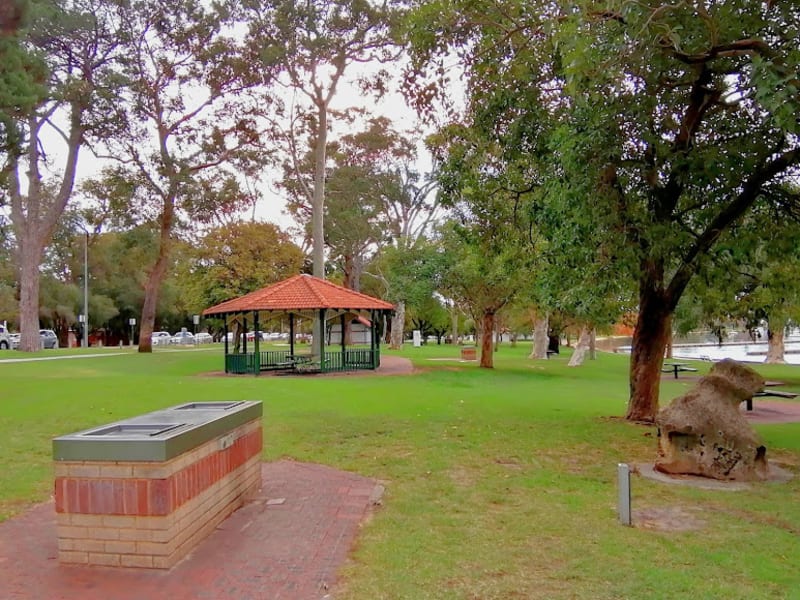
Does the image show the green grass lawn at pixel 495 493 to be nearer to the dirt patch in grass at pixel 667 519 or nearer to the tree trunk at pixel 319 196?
the dirt patch in grass at pixel 667 519

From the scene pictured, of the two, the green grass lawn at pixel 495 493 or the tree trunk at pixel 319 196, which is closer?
the green grass lawn at pixel 495 493

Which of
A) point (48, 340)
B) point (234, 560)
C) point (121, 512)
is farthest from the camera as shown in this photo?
point (48, 340)

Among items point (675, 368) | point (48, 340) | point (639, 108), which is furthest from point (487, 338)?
point (48, 340)

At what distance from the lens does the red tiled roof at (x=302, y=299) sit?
76.9 feet

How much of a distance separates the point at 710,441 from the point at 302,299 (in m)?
17.9

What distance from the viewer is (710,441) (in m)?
7.52

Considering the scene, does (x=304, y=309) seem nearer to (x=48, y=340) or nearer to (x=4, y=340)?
(x=4, y=340)

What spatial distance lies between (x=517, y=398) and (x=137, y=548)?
1318 centimetres

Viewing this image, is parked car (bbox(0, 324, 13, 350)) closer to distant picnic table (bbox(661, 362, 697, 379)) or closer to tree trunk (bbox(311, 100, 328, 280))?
tree trunk (bbox(311, 100, 328, 280))

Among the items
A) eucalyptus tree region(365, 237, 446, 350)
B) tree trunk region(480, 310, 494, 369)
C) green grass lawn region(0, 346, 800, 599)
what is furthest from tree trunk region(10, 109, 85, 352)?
tree trunk region(480, 310, 494, 369)

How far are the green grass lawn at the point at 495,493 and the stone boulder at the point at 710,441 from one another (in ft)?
1.23

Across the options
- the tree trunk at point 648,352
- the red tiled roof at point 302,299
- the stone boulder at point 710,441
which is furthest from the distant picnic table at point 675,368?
the stone boulder at point 710,441

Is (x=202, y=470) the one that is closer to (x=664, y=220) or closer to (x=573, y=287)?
(x=573, y=287)

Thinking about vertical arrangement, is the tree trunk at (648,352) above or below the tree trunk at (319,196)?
below
